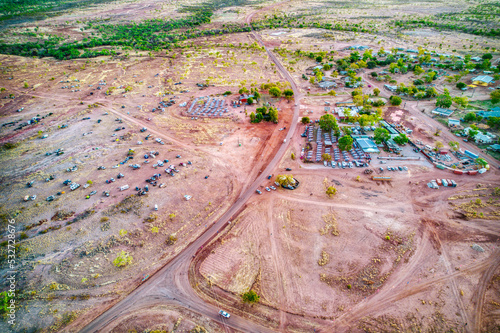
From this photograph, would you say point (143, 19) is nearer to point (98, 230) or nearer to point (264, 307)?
point (98, 230)

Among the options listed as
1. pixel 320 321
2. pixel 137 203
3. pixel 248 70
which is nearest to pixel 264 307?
pixel 320 321

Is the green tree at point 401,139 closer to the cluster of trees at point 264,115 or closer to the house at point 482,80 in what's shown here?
the cluster of trees at point 264,115

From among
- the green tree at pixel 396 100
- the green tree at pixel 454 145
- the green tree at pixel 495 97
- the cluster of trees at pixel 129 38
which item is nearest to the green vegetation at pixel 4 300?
the green tree at pixel 454 145

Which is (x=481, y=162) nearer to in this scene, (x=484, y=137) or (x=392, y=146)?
(x=484, y=137)

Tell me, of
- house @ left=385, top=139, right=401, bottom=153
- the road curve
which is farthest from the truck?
the road curve

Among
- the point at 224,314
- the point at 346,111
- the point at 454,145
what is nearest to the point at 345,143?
the point at 346,111

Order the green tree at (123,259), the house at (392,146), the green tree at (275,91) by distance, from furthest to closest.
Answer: the green tree at (275,91), the house at (392,146), the green tree at (123,259)
